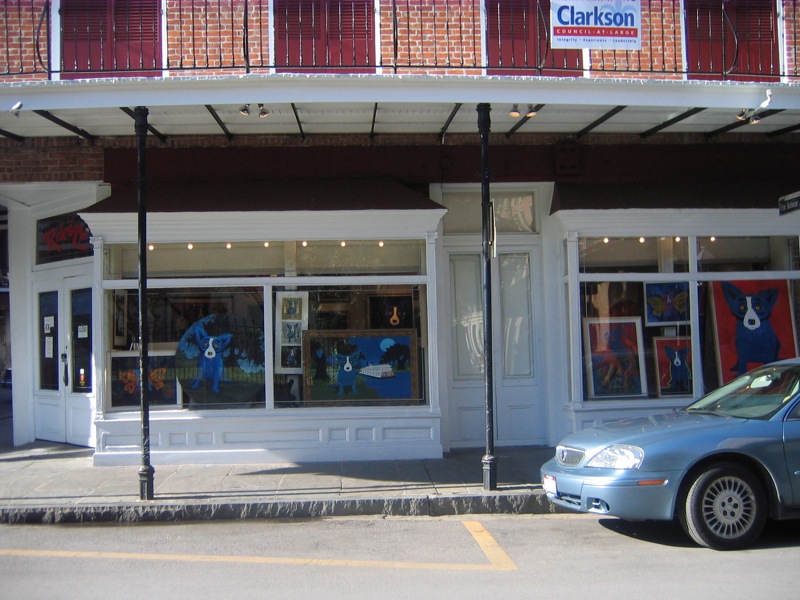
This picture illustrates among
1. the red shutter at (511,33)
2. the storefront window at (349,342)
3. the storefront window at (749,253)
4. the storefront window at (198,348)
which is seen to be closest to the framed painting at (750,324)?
the storefront window at (749,253)

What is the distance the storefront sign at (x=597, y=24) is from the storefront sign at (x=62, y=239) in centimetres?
657

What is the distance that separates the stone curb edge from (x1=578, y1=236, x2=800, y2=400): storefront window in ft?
9.19

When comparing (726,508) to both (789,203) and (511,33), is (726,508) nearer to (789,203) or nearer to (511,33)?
(789,203)

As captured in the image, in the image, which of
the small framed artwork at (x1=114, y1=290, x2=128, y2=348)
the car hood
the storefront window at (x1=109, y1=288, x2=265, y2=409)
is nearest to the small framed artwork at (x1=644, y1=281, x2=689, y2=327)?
the car hood

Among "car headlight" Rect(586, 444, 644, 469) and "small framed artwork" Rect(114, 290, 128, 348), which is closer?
"car headlight" Rect(586, 444, 644, 469)

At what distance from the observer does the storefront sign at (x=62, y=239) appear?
34.2ft

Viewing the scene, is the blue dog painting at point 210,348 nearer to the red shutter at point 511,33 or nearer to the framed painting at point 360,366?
the framed painting at point 360,366

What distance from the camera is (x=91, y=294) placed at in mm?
10461

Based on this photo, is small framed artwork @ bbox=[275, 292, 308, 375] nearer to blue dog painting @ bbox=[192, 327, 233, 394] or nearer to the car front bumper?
blue dog painting @ bbox=[192, 327, 233, 394]

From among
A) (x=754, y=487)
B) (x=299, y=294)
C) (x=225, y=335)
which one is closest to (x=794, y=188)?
(x=754, y=487)

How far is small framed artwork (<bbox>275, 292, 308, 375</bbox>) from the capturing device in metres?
9.77

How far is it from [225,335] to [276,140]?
8.47 feet

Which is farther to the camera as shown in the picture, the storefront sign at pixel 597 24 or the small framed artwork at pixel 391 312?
the small framed artwork at pixel 391 312

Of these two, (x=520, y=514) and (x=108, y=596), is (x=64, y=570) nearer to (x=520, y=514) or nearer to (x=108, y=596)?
(x=108, y=596)
